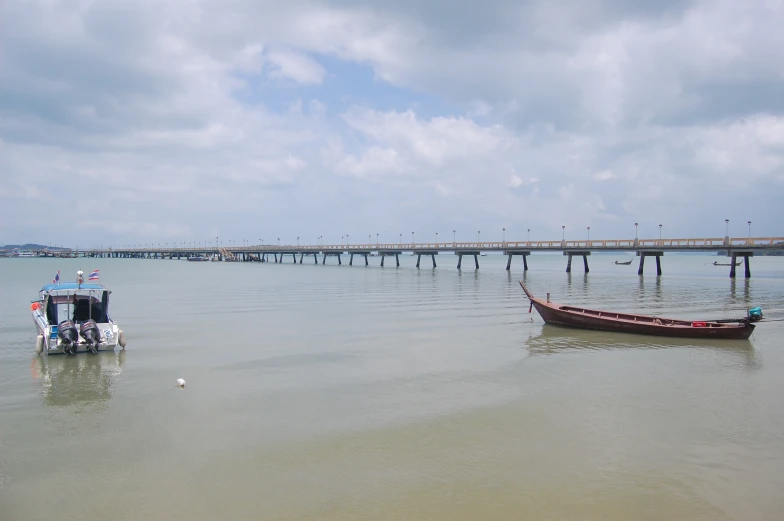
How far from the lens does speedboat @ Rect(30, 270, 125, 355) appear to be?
19516mm

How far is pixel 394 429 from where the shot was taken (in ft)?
40.1

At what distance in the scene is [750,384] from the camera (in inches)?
648

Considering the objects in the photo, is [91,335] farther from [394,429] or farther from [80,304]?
[394,429]

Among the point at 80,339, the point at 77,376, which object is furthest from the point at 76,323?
the point at 77,376

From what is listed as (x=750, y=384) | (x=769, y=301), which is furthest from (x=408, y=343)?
(x=769, y=301)

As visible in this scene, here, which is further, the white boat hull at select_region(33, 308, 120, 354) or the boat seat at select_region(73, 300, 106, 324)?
the boat seat at select_region(73, 300, 106, 324)

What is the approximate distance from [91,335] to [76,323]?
203 cm

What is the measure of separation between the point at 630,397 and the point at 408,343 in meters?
9.76

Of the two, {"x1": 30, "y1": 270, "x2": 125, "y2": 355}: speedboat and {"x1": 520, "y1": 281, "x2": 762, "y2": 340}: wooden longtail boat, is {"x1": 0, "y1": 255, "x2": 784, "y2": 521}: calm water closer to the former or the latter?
{"x1": 30, "y1": 270, "x2": 125, "y2": 355}: speedboat

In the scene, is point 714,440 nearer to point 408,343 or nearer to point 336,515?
point 336,515

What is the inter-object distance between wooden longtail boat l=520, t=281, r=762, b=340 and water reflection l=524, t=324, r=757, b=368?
0.29 meters

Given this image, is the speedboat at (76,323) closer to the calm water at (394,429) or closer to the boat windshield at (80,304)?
the boat windshield at (80,304)

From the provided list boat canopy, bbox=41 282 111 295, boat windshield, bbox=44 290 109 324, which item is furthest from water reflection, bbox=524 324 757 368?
boat canopy, bbox=41 282 111 295

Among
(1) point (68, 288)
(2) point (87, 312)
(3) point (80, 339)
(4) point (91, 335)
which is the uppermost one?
(1) point (68, 288)
